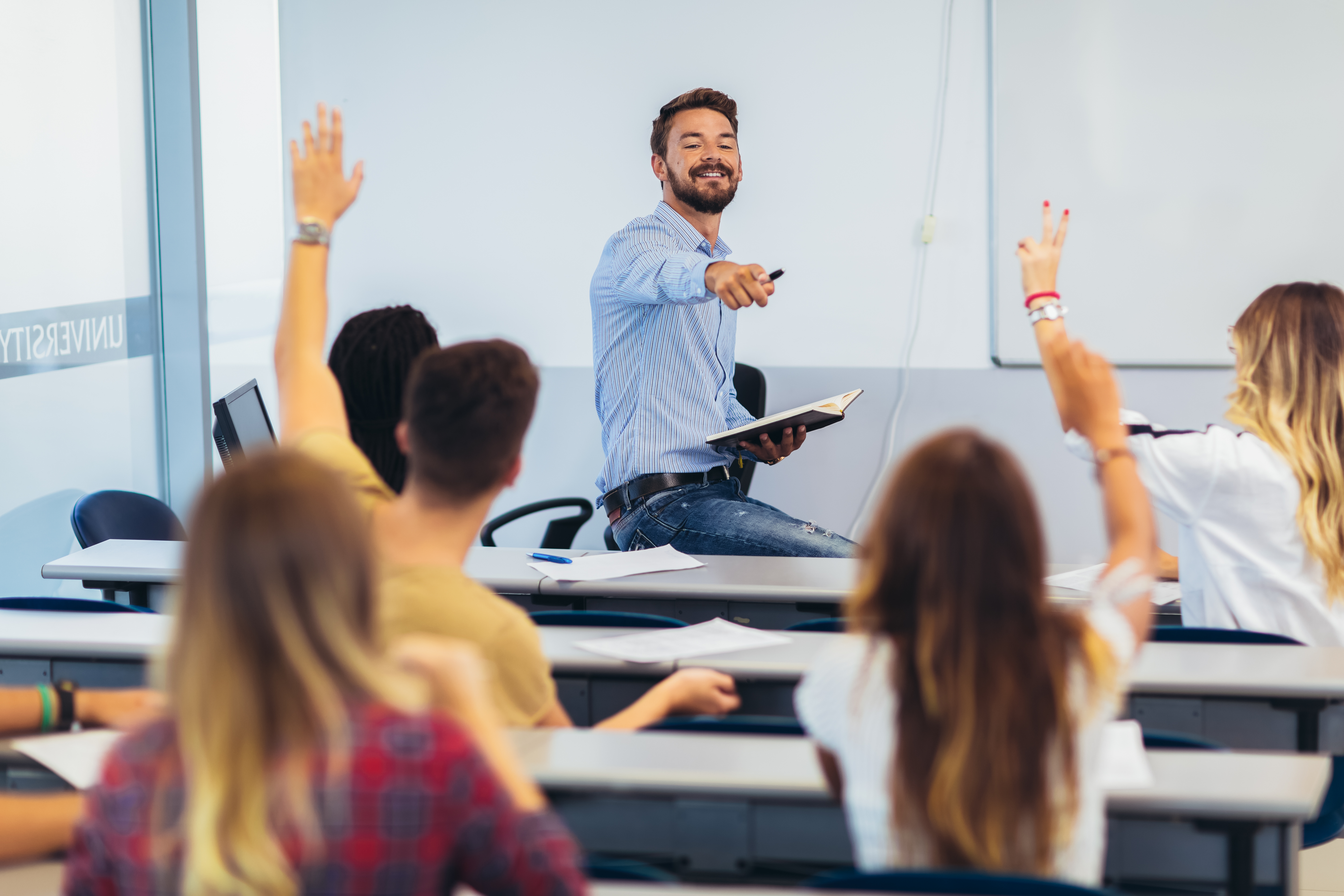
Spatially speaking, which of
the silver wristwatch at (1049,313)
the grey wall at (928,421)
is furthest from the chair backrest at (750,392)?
the silver wristwatch at (1049,313)

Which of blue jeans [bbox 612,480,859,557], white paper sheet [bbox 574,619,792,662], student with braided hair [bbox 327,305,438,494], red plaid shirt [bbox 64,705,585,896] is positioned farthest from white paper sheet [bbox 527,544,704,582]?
red plaid shirt [bbox 64,705,585,896]

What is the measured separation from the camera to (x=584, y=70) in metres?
4.56

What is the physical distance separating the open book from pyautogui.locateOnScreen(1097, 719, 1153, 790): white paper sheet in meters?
1.29

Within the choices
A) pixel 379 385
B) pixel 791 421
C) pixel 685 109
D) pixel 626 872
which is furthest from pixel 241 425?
pixel 626 872

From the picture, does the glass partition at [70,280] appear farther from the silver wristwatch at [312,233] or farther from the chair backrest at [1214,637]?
the chair backrest at [1214,637]

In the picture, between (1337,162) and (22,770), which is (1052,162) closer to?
(1337,162)

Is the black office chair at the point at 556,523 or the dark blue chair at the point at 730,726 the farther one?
the black office chair at the point at 556,523

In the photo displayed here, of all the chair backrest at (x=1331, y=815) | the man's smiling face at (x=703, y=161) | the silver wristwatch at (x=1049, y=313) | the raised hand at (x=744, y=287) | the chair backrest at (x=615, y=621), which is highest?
the man's smiling face at (x=703, y=161)

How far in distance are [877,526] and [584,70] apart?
3712 millimetres

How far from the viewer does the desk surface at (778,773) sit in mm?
1408

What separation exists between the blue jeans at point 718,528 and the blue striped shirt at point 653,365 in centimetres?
10

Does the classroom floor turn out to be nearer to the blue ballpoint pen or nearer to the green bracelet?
the blue ballpoint pen

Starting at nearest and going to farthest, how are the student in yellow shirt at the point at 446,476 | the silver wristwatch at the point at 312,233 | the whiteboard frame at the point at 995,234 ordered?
the student in yellow shirt at the point at 446,476, the silver wristwatch at the point at 312,233, the whiteboard frame at the point at 995,234

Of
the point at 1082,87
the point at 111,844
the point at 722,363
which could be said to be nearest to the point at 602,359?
the point at 722,363
